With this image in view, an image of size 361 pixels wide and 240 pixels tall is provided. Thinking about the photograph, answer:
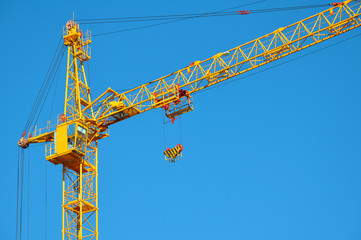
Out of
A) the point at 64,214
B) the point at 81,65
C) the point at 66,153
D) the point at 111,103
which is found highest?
the point at 81,65

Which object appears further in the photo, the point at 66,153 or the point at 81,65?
the point at 81,65

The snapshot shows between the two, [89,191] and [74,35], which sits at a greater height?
[74,35]

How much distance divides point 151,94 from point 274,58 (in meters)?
9.92

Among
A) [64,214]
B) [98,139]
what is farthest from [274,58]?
[64,214]

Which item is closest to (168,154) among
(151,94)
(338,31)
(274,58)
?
(151,94)

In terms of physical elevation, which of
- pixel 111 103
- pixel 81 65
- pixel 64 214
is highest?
pixel 81 65

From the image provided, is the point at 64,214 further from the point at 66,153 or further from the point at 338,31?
A: the point at 338,31

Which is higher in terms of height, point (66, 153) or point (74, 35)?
point (74, 35)

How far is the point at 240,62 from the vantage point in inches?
2704

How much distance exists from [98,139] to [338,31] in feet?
67.4

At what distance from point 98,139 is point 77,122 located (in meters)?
3.26

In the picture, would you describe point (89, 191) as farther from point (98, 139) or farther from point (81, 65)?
point (81, 65)

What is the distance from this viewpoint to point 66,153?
225 feet

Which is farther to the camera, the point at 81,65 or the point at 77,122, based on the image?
the point at 81,65
